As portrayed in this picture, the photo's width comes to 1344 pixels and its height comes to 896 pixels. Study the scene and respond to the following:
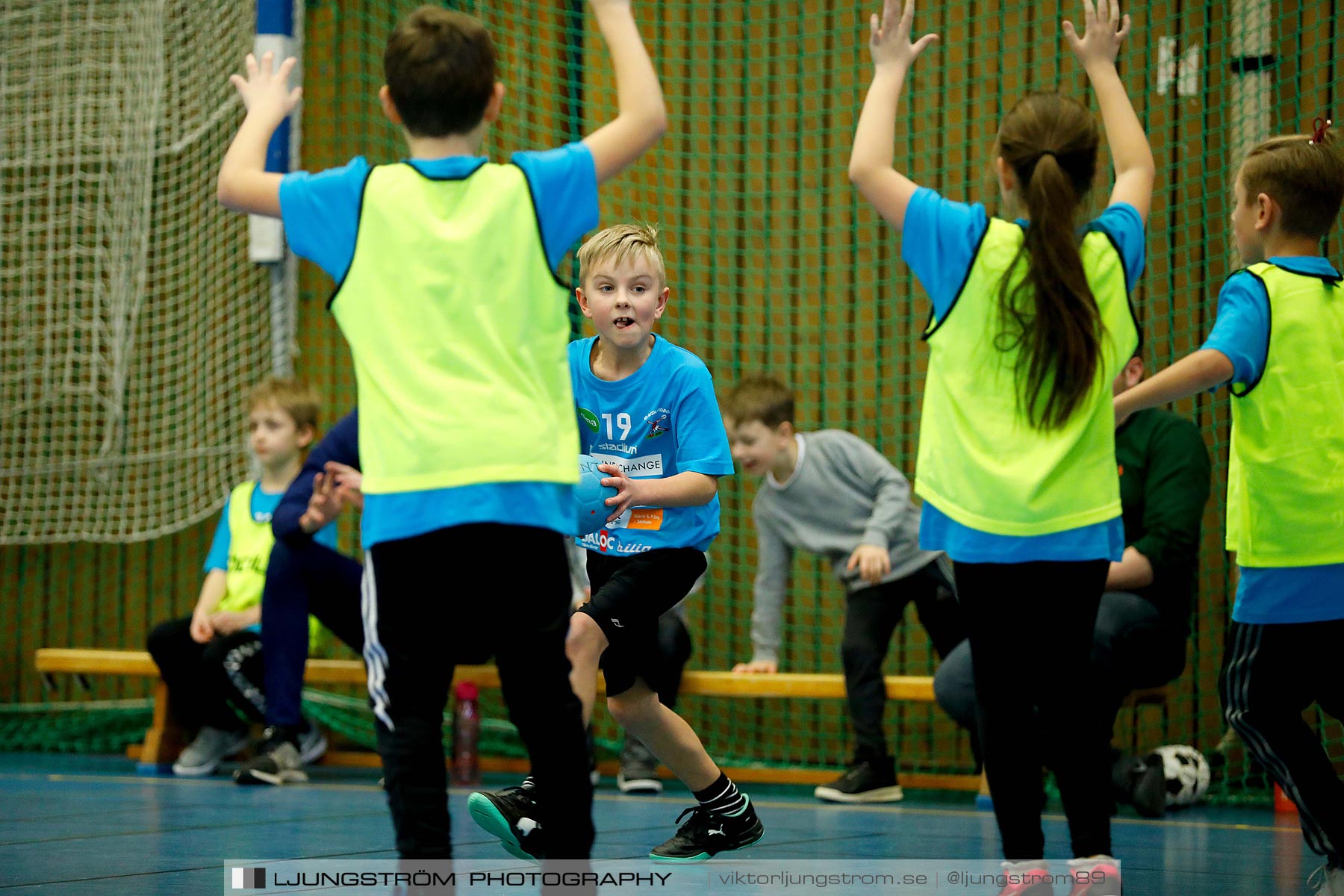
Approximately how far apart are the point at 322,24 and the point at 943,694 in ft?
12.7

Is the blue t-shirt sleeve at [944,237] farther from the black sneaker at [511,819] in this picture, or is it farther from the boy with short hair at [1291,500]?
the black sneaker at [511,819]

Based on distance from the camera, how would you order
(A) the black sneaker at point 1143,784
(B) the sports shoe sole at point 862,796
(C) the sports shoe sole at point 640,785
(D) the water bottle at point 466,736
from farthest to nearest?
(D) the water bottle at point 466,736 < (C) the sports shoe sole at point 640,785 < (B) the sports shoe sole at point 862,796 < (A) the black sneaker at point 1143,784

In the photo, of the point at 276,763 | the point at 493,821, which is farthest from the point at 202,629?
the point at 493,821

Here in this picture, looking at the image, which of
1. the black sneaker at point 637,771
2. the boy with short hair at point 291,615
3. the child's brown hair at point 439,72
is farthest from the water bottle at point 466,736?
the child's brown hair at point 439,72

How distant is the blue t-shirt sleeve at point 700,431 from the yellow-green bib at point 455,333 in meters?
0.82

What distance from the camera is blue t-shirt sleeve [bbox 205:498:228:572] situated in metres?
5.24

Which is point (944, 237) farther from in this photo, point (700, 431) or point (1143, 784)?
point (1143, 784)

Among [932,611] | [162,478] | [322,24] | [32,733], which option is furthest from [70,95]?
[932,611]

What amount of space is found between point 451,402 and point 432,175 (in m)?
0.34

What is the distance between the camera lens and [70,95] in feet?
19.7

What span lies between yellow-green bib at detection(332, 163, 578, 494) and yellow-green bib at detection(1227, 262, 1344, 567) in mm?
1425

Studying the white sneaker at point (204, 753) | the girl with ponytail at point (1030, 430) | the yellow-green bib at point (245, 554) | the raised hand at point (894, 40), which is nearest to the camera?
the girl with ponytail at point (1030, 430)

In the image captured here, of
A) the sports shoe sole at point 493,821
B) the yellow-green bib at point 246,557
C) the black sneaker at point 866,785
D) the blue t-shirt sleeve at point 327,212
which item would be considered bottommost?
the black sneaker at point 866,785

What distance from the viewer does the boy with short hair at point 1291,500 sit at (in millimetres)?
2650
